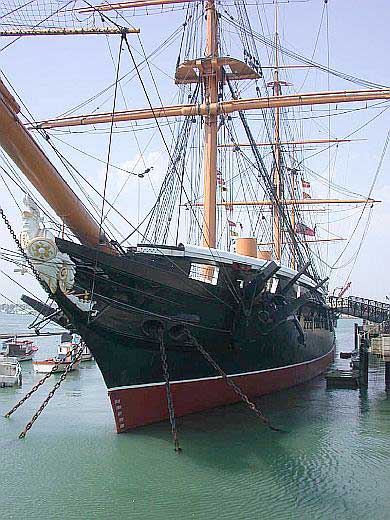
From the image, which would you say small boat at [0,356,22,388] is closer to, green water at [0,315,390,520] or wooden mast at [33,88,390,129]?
green water at [0,315,390,520]

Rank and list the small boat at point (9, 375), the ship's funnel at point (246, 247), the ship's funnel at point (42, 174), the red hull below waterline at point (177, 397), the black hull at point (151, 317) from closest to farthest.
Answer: the ship's funnel at point (42, 174) < the black hull at point (151, 317) < the red hull below waterline at point (177, 397) < the ship's funnel at point (246, 247) < the small boat at point (9, 375)

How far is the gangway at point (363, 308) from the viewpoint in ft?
122

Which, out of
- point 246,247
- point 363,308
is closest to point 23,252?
point 246,247

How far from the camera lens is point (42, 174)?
12633 mm

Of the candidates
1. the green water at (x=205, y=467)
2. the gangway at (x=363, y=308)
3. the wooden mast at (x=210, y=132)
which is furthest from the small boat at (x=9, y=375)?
the gangway at (x=363, y=308)

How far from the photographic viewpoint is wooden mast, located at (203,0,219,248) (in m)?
20.1

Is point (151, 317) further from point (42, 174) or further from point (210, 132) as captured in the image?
point (210, 132)

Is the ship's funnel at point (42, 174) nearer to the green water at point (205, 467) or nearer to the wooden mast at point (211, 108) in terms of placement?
the green water at point (205, 467)

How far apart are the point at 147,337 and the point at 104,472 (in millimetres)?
3585

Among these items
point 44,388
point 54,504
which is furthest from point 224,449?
point 44,388

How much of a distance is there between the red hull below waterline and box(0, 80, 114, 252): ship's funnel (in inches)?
138

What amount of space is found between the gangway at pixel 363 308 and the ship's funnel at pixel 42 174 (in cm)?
2528

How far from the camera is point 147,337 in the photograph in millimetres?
15008

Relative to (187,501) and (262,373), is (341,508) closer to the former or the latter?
(187,501)
